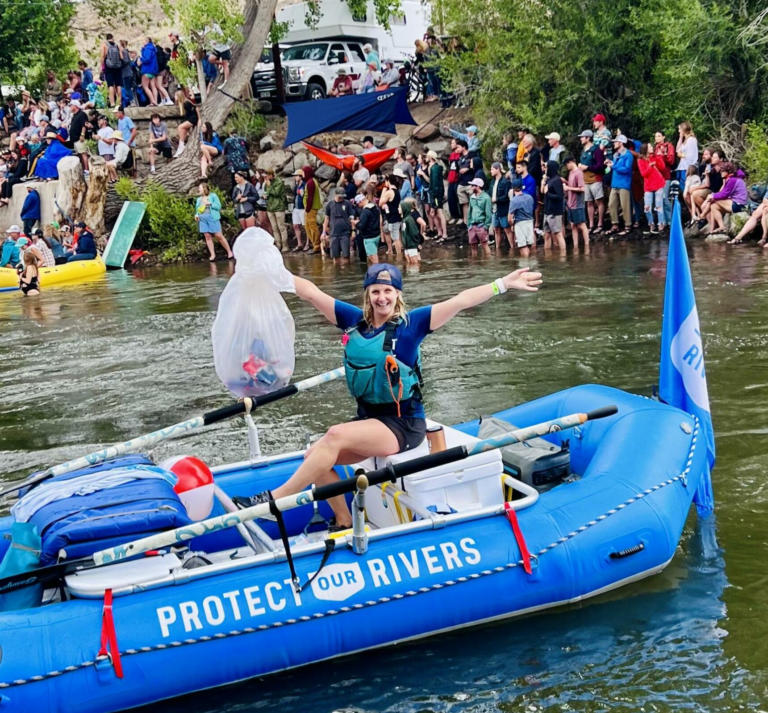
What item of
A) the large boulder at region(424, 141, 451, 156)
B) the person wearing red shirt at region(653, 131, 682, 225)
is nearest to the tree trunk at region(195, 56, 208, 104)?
the large boulder at region(424, 141, 451, 156)

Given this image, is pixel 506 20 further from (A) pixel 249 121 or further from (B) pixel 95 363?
(B) pixel 95 363

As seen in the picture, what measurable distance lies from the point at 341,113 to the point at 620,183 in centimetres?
792

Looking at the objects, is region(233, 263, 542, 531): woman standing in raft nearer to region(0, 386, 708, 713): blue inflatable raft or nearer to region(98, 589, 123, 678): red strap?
region(0, 386, 708, 713): blue inflatable raft

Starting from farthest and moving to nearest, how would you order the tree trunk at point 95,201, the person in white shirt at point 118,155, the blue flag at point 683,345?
the person in white shirt at point 118,155, the tree trunk at point 95,201, the blue flag at point 683,345

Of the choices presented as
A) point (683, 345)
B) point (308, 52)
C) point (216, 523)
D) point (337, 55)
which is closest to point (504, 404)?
point (683, 345)

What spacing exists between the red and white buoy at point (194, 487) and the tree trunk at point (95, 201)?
19.6m

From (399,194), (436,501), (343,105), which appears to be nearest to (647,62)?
(399,194)

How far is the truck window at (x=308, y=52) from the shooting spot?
26.6 metres

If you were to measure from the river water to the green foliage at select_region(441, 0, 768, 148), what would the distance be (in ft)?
10.8

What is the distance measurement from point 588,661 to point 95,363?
8318 millimetres

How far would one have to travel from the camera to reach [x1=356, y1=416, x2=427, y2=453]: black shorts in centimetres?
537

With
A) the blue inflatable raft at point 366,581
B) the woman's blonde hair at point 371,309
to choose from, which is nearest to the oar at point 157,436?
the blue inflatable raft at point 366,581

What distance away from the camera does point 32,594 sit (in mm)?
4711

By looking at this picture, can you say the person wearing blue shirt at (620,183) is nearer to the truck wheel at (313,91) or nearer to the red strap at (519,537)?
the truck wheel at (313,91)
